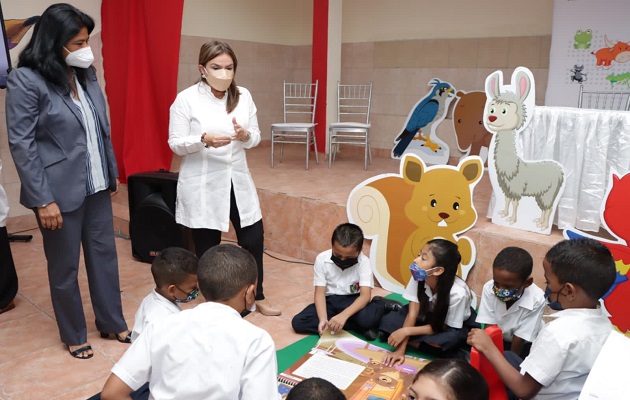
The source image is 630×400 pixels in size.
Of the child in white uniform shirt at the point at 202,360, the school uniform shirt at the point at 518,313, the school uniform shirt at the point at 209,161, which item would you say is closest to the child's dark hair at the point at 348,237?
A: the school uniform shirt at the point at 209,161

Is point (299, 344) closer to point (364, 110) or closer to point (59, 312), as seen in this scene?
point (59, 312)

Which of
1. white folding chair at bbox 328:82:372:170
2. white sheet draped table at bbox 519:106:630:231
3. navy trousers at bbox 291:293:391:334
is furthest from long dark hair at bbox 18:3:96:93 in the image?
white folding chair at bbox 328:82:372:170

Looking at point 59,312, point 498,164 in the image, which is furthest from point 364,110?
point 59,312

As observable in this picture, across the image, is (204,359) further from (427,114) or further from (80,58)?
(427,114)

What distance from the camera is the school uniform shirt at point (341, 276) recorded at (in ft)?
9.23

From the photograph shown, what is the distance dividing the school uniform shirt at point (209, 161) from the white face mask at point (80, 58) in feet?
1.77

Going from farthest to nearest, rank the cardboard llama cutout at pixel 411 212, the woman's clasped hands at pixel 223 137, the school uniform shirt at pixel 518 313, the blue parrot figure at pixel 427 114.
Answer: the blue parrot figure at pixel 427 114
the cardboard llama cutout at pixel 411 212
the woman's clasped hands at pixel 223 137
the school uniform shirt at pixel 518 313

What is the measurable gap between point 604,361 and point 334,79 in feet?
16.0

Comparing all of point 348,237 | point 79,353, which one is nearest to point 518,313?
point 348,237

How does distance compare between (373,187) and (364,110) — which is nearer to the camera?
(373,187)

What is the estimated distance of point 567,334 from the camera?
4.97 feet

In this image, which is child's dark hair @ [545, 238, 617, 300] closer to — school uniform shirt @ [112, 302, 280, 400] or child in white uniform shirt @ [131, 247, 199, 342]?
school uniform shirt @ [112, 302, 280, 400]

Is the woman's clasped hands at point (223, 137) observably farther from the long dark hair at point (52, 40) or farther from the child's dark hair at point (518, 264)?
the child's dark hair at point (518, 264)

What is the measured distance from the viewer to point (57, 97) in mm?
2264
